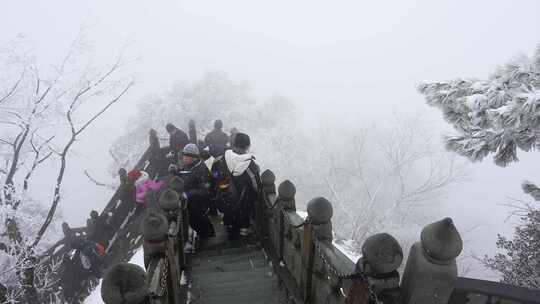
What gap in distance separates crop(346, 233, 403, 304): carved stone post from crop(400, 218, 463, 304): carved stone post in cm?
13

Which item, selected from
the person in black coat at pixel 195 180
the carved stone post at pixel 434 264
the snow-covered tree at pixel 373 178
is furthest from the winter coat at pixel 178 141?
the snow-covered tree at pixel 373 178

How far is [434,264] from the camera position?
2480mm

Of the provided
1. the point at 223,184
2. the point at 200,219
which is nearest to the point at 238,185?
the point at 223,184

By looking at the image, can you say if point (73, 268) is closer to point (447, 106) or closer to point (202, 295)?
point (202, 295)

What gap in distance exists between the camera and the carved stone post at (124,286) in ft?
7.84

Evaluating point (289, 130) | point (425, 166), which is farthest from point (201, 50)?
point (289, 130)

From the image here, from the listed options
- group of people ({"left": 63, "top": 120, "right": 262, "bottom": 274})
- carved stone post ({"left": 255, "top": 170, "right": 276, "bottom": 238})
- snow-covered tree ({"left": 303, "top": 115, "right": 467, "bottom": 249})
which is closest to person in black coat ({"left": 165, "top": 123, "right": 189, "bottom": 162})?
group of people ({"left": 63, "top": 120, "right": 262, "bottom": 274})

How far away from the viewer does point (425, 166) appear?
53.9m

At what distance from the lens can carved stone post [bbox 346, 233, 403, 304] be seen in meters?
2.71

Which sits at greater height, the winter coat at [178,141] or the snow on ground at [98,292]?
the winter coat at [178,141]

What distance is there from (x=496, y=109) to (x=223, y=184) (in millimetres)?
4212

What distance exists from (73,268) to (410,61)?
409ft

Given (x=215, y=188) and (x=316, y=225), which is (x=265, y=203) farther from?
(x=316, y=225)

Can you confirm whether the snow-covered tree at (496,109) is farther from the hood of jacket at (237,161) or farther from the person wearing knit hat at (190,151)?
the person wearing knit hat at (190,151)
